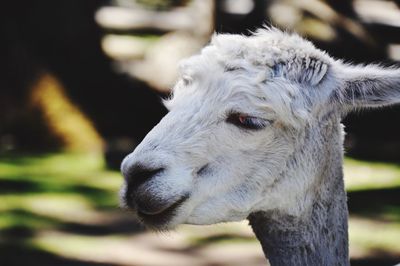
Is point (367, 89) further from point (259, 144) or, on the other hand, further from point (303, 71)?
point (259, 144)

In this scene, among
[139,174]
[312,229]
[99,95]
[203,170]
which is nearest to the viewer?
[139,174]

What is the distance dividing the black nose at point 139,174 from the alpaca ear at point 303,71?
2.04 feet

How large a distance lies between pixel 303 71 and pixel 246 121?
316 millimetres

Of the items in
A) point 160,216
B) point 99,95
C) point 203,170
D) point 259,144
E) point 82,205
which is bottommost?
point 160,216

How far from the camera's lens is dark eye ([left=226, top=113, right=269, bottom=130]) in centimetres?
332

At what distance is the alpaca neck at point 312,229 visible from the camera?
3500 mm

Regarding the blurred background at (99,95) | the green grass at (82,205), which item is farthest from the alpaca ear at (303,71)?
the blurred background at (99,95)

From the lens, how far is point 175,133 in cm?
327

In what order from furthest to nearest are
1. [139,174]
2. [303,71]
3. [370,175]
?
[370,175] → [303,71] → [139,174]

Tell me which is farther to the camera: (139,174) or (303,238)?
(303,238)

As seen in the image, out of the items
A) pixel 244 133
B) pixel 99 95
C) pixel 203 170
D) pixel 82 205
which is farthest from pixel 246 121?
pixel 99 95

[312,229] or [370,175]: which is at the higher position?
[370,175]

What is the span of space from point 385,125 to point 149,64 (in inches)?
125

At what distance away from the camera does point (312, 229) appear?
3529mm
